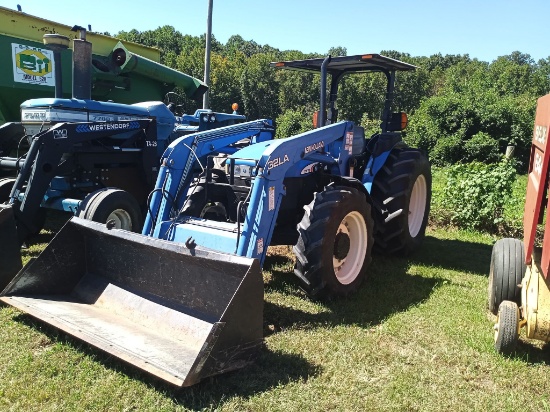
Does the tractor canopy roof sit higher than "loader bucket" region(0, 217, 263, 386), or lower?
higher

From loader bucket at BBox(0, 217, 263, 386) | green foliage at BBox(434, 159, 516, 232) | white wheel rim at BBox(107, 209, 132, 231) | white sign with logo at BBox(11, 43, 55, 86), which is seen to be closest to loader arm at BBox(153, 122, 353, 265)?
loader bucket at BBox(0, 217, 263, 386)

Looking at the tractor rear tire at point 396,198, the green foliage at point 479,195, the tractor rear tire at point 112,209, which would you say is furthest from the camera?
the green foliage at point 479,195

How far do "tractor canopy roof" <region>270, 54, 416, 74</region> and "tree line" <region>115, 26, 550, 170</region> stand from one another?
362 millimetres

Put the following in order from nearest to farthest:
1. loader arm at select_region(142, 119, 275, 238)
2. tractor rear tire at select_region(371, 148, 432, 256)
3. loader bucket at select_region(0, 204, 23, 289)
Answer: loader bucket at select_region(0, 204, 23, 289)
loader arm at select_region(142, 119, 275, 238)
tractor rear tire at select_region(371, 148, 432, 256)

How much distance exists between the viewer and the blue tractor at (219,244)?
10.7 feet

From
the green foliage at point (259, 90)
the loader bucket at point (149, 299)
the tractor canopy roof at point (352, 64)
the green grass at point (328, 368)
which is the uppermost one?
the green foliage at point (259, 90)

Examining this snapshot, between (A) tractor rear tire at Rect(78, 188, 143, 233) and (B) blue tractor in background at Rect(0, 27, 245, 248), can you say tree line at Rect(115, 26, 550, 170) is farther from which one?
(A) tractor rear tire at Rect(78, 188, 143, 233)

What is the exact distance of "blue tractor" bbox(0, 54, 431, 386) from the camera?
3252 mm

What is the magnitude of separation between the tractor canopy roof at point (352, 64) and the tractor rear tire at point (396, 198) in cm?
105

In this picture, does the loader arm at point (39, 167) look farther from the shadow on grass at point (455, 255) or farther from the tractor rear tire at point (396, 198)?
the shadow on grass at point (455, 255)

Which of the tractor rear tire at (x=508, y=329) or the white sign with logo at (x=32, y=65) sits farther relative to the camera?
the white sign with logo at (x=32, y=65)

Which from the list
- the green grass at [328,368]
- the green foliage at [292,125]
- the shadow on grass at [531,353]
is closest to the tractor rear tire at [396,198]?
the green grass at [328,368]

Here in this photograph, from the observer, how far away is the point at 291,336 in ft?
12.6

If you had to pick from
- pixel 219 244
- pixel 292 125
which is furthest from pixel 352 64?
pixel 292 125
